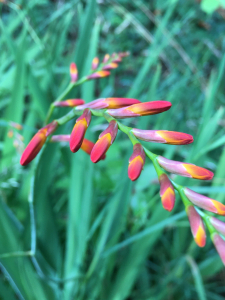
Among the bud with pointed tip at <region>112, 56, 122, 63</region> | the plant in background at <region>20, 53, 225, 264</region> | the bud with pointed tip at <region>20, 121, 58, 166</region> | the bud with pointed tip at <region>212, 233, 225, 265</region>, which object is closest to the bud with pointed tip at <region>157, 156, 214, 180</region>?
the plant in background at <region>20, 53, 225, 264</region>

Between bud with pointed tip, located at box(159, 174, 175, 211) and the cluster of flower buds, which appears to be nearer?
bud with pointed tip, located at box(159, 174, 175, 211)

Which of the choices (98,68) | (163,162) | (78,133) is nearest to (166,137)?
(163,162)

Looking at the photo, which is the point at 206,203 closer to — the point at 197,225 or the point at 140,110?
the point at 197,225

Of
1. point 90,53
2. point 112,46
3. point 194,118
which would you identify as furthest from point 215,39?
point 90,53

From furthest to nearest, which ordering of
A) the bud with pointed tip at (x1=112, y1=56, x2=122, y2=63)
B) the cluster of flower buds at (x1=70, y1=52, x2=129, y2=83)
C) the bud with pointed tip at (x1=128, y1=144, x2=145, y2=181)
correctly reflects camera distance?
the bud with pointed tip at (x1=112, y1=56, x2=122, y2=63)
the cluster of flower buds at (x1=70, y1=52, x2=129, y2=83)
the bud with pointed tip at (x1=128, y1=144, x2=145, y2=181)

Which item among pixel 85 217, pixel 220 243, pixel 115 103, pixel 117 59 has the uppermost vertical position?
pixel 117 59

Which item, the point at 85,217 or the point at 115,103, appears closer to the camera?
the point at 115,103

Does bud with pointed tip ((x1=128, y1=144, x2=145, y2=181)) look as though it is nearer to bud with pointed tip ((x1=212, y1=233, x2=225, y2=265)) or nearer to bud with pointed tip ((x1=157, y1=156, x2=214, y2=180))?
bud with pointed tip ((x1=157, y1=156, x2=214, y2=180))
